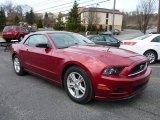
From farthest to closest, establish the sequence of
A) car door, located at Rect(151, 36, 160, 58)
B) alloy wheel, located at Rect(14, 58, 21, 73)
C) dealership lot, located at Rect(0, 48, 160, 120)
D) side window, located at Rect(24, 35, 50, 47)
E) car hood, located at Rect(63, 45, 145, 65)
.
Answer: car door, located at Rect(151, 36, 160, 58) → alloy wheel, located at Rect(14, 58, 21, 73) → side window, located at Rect(24, 35, 50, 47) → car hood, located at Rect(63, 45, 145, 65) → dealership lot, located at Rect(0, 48, 160, 120)

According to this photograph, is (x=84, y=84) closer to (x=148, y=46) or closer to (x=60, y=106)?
(x=60, y=106)

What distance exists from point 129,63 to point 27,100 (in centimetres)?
218

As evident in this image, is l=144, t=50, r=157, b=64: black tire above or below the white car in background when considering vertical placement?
below

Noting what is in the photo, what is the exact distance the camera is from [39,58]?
5.40 m

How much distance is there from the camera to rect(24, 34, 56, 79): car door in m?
5.03

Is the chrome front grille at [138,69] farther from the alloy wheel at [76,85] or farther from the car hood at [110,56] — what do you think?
the alloy wheel at [76,85]

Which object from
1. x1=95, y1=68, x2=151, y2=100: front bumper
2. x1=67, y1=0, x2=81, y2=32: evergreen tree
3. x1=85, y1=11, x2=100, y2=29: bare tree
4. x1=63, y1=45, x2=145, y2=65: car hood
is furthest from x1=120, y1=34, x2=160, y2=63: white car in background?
x1=85, y1=11, x2=100, y2=29: bare tree

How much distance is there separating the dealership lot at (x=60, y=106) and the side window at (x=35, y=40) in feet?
3.78

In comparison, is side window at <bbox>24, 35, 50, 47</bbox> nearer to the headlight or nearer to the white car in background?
the headlight

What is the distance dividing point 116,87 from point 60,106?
1162 mm

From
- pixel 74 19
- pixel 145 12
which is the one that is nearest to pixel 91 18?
pixel 74 19

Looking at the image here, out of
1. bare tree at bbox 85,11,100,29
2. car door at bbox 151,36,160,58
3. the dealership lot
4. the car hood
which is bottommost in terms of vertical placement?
the dealership lot

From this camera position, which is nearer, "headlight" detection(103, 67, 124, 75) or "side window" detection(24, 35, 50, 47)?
"headlight" detection(103, 67, 124, 75)

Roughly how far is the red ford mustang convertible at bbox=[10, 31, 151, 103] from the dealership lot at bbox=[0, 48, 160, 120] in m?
0.26
